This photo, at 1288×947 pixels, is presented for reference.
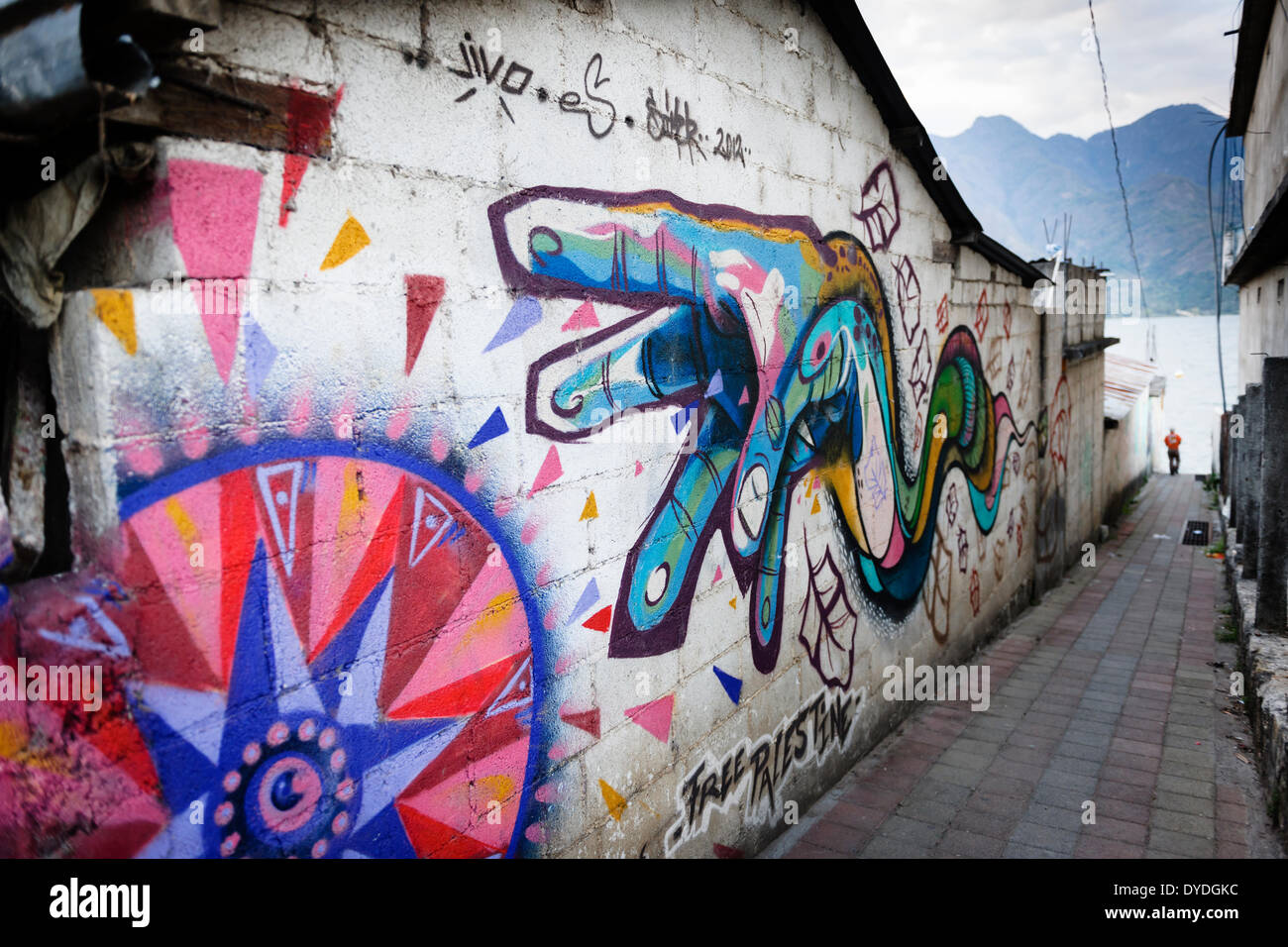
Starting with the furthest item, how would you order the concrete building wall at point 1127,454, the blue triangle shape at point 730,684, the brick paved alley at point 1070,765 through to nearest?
the concrete building wall at point 1127,454, the brick paved alley at point 1070,765, the blue triangle shape at point 730,684

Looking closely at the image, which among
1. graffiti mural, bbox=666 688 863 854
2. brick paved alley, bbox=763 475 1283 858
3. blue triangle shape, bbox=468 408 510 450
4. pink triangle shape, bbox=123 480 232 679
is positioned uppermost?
blue triangle shape, bbox=468 408 510 450

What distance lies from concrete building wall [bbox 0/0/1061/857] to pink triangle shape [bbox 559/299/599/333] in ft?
0.05

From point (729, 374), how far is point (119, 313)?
2.52m

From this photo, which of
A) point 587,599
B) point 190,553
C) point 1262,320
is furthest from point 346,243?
point 1262,320

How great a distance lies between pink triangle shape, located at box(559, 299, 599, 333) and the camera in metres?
2.84

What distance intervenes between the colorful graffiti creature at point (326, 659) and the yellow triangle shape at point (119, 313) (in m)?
0.28

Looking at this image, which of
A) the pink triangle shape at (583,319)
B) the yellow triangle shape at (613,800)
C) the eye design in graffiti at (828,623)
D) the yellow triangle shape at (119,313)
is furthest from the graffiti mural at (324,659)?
the eye design in graffiti at (828,623)

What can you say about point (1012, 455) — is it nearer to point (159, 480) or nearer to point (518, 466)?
point (518, 466)

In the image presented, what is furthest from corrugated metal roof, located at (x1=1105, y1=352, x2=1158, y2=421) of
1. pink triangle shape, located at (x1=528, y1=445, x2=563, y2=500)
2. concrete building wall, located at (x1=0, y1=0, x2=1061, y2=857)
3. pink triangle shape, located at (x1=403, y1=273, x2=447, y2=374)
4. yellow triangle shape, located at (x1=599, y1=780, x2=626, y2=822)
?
pink triangle shape, located at (x1=403, y1=273, x2=447, y2=374)

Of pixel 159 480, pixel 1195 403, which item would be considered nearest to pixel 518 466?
pixel 159 480

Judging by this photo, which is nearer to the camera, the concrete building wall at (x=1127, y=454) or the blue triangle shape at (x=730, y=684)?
the blue triangle shape at (x=730, y=684)

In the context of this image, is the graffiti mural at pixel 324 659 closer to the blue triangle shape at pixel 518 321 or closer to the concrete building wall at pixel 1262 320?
the blue triangle shape at pixel 518 321

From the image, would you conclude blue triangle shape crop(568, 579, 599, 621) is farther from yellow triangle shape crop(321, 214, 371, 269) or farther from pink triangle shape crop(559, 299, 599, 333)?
yellow triangle shape crop(321, 214, 371, 269)

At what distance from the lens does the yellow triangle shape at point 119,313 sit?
168cm
